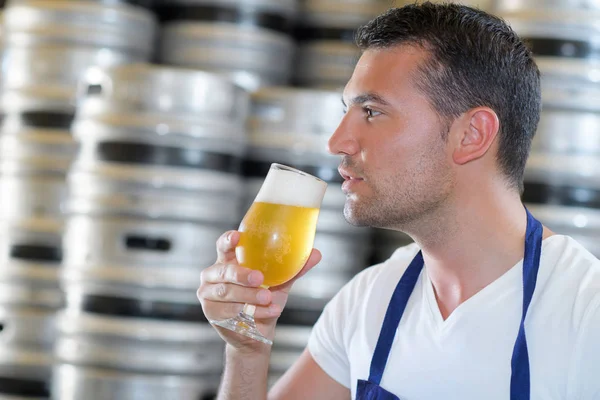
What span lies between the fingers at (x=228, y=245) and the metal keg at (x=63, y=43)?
1019mm

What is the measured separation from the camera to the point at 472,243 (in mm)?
1592

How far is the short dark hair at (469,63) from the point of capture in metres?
1.62

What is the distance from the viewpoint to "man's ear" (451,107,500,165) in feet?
5.29

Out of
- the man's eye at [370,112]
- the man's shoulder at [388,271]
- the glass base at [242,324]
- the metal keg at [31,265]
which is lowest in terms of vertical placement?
the metal keg at [31,265]

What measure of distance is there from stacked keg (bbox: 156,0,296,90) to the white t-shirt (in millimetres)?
938

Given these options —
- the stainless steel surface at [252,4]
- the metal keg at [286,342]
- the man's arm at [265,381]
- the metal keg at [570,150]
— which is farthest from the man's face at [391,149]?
the stainless steel surface at [252,4]

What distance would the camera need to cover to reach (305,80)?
8.72 ft

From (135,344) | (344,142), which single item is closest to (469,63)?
(344,142)

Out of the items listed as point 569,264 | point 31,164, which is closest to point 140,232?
point 31,164

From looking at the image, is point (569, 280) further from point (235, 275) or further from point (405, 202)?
point (235, 275)

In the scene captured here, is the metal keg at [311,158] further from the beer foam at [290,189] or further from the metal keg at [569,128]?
the beer foam at [290,189]

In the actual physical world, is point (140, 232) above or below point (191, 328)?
above

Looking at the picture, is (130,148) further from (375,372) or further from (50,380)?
(375,372)

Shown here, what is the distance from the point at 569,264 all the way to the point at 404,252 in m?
0.38
